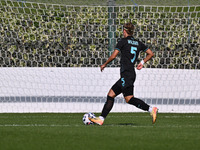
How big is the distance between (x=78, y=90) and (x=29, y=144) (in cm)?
730

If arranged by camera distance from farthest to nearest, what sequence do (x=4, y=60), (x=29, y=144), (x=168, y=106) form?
(x=4, y=60) < (x=168, y=106) < (x=29, y=144)

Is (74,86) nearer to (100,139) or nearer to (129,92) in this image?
(129,92)

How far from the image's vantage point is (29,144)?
19.5ft

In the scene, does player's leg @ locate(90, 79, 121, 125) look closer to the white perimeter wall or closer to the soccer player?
the soccer player

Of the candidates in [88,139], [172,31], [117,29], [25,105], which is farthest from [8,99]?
[88,139]

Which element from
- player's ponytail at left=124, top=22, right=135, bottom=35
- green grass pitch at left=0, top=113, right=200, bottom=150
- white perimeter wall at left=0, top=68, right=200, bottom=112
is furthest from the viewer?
white perimeter wall at left=0, top=68, right=200, bottom=112

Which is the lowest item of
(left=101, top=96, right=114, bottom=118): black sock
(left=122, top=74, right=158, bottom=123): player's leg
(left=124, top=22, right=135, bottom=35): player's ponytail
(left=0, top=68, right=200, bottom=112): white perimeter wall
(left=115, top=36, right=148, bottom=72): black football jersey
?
(left=0, top=68, right=200, bottom=112): white perimeter wall

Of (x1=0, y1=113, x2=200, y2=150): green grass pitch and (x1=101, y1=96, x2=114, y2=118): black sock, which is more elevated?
(x1=0, y1=113, x2=200, y2=150): green grass pitch

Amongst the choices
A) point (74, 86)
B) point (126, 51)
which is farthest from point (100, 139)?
point (74, 86)

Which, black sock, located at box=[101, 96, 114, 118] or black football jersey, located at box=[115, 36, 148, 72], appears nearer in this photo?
black football jersey, located at box=[115, 36, 148, 72]

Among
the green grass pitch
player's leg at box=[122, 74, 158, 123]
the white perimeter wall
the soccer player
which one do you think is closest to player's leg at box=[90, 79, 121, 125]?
the soccer player

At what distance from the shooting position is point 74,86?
521 inches

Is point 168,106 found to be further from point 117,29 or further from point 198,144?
point 198,144

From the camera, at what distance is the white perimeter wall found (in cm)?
1316
